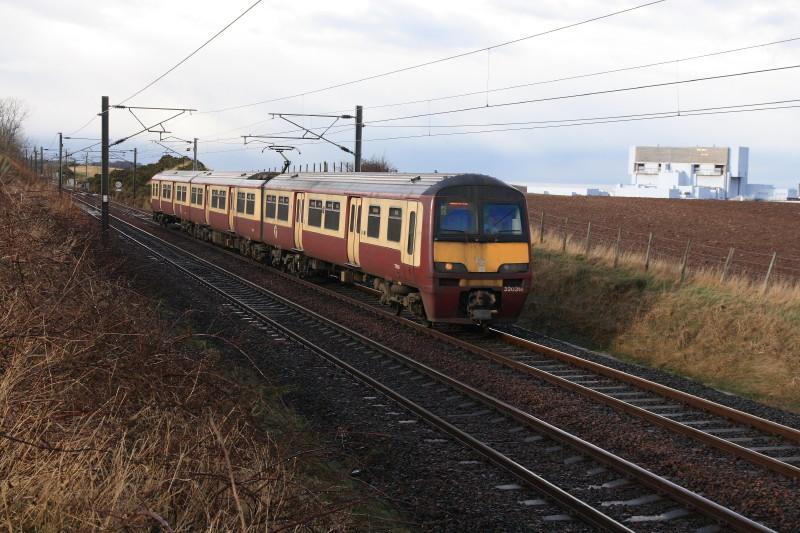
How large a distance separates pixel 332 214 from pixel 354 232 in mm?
1757

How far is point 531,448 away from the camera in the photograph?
8.70 metres

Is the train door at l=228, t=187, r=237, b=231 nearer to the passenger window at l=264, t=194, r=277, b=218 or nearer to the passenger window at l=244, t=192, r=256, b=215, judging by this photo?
the passenger window at l=244, t=192, r=256, b=215

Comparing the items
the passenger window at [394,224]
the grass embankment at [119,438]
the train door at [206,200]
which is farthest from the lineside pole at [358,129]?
the grass embankment at [119,438]

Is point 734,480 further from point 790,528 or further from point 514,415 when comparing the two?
point 514,415

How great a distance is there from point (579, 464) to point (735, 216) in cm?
4214

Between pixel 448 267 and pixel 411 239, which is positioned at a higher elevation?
pixel 411 239

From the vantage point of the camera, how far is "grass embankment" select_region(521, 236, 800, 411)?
43.8ft

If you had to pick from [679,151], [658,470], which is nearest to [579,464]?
[658,470]

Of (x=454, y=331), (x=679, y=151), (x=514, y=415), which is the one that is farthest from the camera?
(x=679, y=151)

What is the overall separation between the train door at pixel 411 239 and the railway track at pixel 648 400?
1268 mm

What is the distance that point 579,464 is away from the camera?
823 centimetres

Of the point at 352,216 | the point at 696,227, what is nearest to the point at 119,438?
the point at 352,216

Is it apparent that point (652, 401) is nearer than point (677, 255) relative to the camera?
Yes

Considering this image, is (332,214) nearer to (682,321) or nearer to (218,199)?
(682,321)
